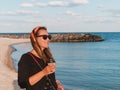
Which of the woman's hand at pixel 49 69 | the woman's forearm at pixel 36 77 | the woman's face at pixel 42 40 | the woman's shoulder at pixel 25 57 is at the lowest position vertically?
the woman's forearm at pixel 36 77

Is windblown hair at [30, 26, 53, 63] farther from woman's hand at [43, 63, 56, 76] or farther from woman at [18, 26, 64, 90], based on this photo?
woman's hand at [43, 63, 56, 76]

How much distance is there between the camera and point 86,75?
25578mm

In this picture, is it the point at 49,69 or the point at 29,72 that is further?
the point at 29,72

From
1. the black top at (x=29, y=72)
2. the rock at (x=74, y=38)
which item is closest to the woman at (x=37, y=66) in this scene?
the black top at (x=29, y=72)

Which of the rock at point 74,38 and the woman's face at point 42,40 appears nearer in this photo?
the woman's face at point 42,40

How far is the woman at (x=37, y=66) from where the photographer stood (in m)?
4.30

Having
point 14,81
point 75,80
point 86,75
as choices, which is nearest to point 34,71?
point 14,81

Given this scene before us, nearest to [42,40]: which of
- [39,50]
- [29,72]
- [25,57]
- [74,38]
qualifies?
[39,50]

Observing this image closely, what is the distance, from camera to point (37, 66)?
4.38 meters

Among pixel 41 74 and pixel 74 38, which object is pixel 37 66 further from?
pixel 74 38

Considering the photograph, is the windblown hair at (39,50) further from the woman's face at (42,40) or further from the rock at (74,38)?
the rock at (74,38)

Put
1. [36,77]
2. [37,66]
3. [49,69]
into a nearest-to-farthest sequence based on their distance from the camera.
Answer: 1. [49,69]
2. [36,77]
3. [37,66]

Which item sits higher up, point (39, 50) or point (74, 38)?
point (39, 50)

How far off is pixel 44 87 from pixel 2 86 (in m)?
10.2
